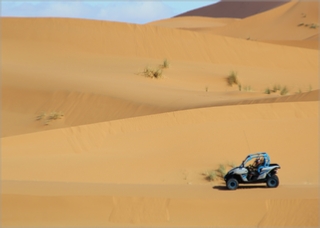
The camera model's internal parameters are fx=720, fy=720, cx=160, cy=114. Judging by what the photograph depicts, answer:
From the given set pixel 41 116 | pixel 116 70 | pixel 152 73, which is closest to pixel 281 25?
pixel 116 70

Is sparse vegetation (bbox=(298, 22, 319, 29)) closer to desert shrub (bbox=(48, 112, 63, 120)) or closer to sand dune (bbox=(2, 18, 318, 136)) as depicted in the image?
sand dune (bbox=(2, 18, 318, 136))

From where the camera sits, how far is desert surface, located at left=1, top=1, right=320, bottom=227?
12180 millimetres

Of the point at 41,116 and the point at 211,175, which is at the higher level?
the point at 41,116

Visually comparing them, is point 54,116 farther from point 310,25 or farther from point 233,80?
point 310,25

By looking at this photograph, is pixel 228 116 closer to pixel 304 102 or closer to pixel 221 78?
pixel 304 102

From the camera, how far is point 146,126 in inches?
770

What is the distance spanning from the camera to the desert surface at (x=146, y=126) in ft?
40.0

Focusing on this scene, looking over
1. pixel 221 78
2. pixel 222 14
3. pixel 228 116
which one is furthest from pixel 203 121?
pixel 222 14

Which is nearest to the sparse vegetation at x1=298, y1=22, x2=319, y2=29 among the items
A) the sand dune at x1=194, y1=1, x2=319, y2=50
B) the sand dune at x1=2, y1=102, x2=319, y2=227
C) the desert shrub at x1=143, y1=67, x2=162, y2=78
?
the sand dune at x1=194, y1=1, x2=319, y2=50

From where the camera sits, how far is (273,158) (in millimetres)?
17484

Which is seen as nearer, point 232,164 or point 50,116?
point 232,164

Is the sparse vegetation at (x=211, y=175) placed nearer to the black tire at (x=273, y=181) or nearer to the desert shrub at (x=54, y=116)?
the black tire at (x=273, y=181)

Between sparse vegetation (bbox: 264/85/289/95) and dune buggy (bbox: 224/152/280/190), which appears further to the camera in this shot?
sparse vegetation (bbox: 264/85/289/95)

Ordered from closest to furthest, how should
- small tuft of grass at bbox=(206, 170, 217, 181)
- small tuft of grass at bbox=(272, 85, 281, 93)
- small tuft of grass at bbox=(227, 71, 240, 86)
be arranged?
1. small tuft of grass at bbox=(206, 170, 217, 181)
2. small tuft of grass at bbox=(272, 85, 281, 93)
3. small tuft of grass at bbox=(227, 71, 240, 86)
